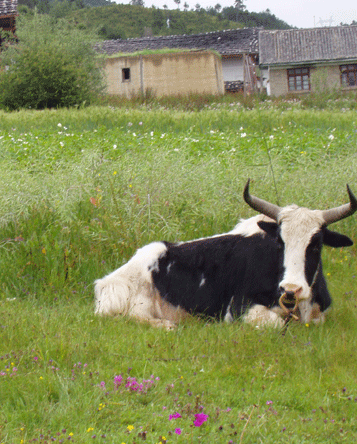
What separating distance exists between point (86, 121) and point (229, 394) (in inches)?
498

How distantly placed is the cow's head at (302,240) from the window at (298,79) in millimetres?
39883

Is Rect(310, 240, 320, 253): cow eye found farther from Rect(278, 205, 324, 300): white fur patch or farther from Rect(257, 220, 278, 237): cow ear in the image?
Rect(257, 220, 278, 237): cow ear

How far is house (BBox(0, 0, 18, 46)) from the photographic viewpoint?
36188 mm

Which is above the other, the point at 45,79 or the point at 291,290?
the point at 45,79

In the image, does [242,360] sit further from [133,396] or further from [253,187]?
[253,187]

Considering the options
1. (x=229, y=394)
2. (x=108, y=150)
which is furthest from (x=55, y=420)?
(x=108, y=150)

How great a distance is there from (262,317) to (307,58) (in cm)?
4036

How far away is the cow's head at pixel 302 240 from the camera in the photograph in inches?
152

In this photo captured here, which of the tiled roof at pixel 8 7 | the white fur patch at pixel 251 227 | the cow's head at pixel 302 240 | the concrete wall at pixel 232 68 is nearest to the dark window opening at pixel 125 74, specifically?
the tiled roof at pixel 8 7

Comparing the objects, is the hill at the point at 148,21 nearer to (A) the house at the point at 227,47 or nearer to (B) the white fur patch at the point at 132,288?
(A) the house at the point at 227,47

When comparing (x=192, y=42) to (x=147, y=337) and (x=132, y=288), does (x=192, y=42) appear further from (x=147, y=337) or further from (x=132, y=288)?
(x=147, y=337)

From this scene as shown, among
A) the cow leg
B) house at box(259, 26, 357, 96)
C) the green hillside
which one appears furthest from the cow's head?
the green hillside

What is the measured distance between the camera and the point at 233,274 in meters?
4.73

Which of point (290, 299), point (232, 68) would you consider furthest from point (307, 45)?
point (290, 299)
